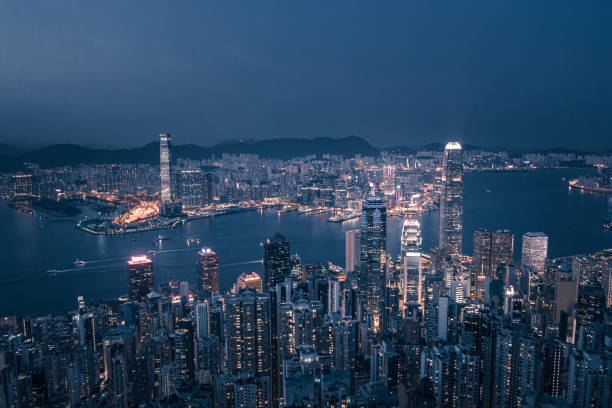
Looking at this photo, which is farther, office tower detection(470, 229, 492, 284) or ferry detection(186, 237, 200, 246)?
A: ferry detection(186, 237, 200, 246)

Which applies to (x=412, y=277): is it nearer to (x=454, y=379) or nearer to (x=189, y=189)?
(x=454, y=379)

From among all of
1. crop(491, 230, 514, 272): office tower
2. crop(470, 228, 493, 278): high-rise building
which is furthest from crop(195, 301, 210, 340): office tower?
crop(491, 230, 514, 272): office tower

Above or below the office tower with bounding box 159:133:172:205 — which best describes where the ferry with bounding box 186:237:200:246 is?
below

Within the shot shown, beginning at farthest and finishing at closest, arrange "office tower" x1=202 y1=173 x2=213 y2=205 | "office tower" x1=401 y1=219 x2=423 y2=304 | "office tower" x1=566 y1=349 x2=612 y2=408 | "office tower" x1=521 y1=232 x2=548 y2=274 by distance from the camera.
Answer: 1. "office tower" x1=202 y1=173 x2=213 y2=205
2. "office tower" x1=521 y1=232 x2=548 y2=274
3. "office tower" x1=401 y1=219 x2=423 y2=304
4. "office tower" x1=566 y1=349 x2=612 y2=408

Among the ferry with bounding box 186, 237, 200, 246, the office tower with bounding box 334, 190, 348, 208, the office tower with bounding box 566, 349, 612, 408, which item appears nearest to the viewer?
the office tower with bounding box 566, 349, 612, 408

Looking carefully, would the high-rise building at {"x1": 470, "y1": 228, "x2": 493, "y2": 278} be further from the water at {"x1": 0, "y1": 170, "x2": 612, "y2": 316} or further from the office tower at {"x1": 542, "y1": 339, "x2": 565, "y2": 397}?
the office tower at {"x1": 542, "y1": 339, "x2": 565, "y2": 397}

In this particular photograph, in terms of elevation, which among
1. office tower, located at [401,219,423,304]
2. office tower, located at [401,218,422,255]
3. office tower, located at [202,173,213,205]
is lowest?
office tower, located at [401,219,423,304]
